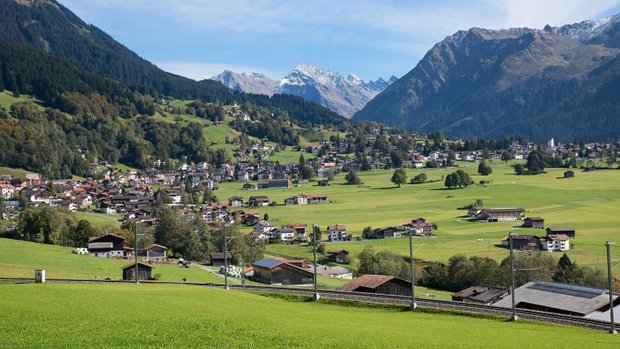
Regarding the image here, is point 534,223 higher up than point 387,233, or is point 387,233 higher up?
point 534,223

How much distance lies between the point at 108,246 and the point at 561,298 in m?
58.2

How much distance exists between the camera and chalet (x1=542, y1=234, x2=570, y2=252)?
9431 cm

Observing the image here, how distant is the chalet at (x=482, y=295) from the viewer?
57.8m

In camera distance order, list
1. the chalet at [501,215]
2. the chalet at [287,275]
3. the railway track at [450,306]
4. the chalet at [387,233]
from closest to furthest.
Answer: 1. the railway track at [450,306]
2. the chalet at [287,275]
3. the chalet at [387,233]
4. the chalet at [501,215]

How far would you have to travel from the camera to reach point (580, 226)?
110 m

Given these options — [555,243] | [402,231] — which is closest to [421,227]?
[402,231]

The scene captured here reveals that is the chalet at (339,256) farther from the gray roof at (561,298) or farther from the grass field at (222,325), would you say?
the grass field at (222,325)

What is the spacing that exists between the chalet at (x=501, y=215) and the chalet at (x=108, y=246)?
68420mm

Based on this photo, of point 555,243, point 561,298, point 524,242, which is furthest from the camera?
point 524,242

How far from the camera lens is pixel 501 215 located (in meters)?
127

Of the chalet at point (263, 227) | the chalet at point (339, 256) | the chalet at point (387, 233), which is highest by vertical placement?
the chalet at point (263, 227)

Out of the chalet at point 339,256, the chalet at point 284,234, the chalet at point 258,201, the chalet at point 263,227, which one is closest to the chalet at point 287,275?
the chalet at point 339,256

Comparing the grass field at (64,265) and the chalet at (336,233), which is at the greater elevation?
the grass field at (64,265)

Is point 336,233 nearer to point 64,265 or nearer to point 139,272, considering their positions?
point 139,272
